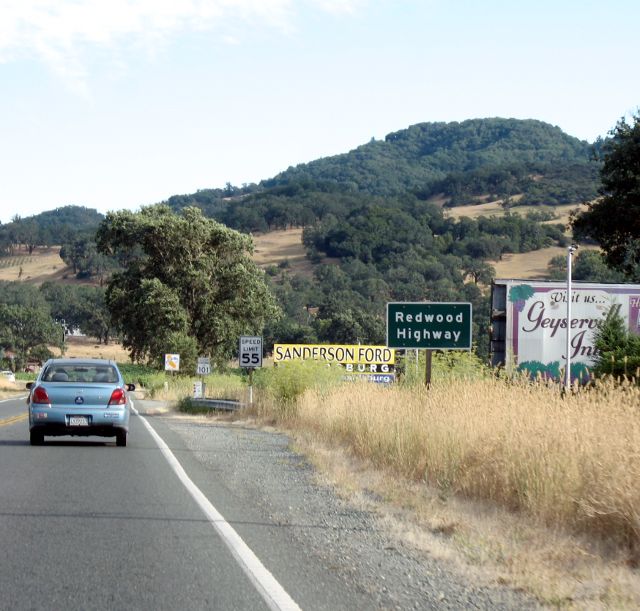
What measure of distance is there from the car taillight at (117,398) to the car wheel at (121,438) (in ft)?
2.04

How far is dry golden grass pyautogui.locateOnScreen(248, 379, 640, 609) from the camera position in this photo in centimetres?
918

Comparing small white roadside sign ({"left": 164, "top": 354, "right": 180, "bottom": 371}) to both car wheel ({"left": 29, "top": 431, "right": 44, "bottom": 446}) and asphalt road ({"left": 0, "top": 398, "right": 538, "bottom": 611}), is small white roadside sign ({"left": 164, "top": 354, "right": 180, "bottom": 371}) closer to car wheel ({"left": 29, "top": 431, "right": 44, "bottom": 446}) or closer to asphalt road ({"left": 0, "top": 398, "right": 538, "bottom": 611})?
car wheel ({"left": 29, "top": 431, "right": 44, "bottom": 446})

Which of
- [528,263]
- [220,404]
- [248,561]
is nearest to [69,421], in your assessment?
[248,561]

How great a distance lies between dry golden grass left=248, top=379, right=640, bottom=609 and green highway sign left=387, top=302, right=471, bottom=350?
13.1 feet

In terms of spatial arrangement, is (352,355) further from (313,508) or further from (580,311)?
(313,508)

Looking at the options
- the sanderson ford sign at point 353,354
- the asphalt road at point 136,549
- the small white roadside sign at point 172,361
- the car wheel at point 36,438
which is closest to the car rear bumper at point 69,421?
the car wheel at point 36,438

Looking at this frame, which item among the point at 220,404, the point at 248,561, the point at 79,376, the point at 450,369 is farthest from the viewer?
the point at 220,404

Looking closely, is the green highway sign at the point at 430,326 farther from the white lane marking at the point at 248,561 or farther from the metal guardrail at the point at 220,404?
the metal guardrail at the point at 220,404

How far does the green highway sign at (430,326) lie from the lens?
2300 cm

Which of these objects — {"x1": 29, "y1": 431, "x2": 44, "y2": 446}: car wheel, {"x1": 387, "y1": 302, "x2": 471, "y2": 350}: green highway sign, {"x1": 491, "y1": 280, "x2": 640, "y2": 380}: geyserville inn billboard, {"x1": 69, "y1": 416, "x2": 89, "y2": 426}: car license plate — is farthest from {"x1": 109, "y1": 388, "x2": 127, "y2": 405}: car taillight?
{"x1": 491, "y1": 280, "x2": 640, "y2": 380}: geyserville inn billboard

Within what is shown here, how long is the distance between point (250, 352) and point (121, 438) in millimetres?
15179

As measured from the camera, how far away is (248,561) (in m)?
9.16

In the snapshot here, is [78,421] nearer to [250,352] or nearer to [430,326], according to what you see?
[430,326]

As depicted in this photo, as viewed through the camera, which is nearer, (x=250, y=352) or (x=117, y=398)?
(x=117, y=398)
